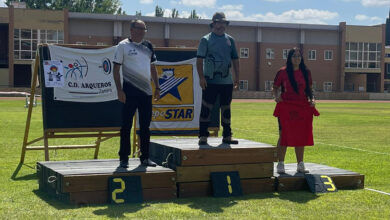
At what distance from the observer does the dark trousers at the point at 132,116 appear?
26.0 feet

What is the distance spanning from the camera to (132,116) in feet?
26.3

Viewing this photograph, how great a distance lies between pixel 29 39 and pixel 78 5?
3580 cm

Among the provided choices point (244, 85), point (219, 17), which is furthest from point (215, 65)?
point (244, 85)

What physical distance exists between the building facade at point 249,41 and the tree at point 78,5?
29.1 metres

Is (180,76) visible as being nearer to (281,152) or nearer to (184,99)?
(184,99)

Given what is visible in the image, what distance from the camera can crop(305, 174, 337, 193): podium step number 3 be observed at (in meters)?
8.11

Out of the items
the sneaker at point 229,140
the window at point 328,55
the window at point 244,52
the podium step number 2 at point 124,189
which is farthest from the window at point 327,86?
the podium step number 2 at point 124,189

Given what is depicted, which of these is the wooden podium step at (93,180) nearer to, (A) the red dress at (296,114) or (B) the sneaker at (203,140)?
(B) the sneaker at (203,140)

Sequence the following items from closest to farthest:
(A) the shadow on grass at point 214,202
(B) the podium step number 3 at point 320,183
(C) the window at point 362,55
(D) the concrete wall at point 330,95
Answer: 1. (A) the shadow on grass at point 214,202
2. (B) the podium step number 3 at point 320,183
3. (D) the concrete wall at point 330,95
4. (C) the window at point 362,55

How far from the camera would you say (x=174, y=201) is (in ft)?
24.7

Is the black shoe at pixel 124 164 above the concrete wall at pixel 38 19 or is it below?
below

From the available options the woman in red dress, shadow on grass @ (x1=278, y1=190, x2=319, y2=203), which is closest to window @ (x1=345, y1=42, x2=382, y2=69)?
the woman in red dress

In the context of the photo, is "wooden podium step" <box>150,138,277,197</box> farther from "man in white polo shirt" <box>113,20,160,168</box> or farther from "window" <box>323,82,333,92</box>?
Answer: "window" <box>323,82,333,92</box>

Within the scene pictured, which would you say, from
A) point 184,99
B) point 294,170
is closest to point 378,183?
point 294,170
